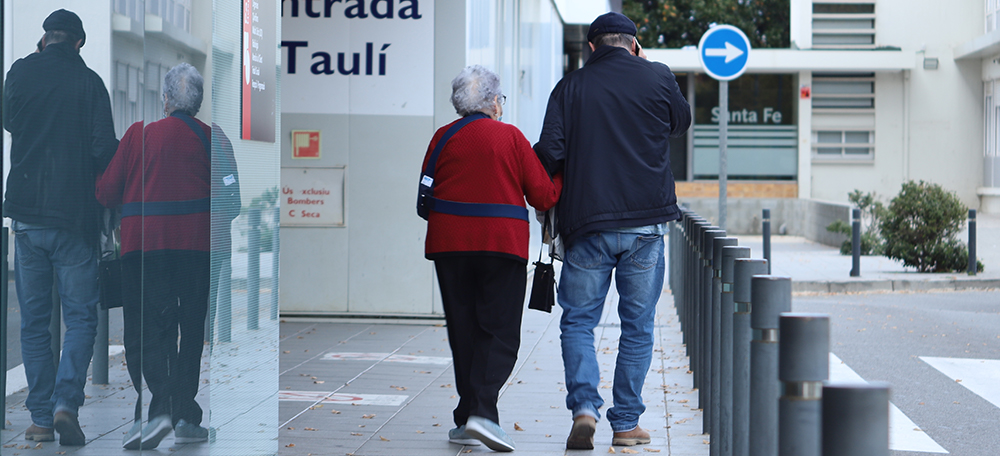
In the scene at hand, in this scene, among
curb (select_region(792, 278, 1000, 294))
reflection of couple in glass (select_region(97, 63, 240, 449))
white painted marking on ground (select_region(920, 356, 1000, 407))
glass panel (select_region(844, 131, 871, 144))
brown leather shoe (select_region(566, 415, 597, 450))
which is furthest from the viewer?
glass panel (select_region(844, 131, 871, 144))

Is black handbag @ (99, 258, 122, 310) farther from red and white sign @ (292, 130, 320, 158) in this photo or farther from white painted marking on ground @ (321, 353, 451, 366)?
red and white sign @ (292, 130, 320, 158)

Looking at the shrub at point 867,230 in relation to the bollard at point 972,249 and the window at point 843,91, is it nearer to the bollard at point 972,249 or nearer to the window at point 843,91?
the bollard at point 972,249

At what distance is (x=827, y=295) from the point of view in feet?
40.0

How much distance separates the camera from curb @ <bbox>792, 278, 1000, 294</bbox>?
12.5 m

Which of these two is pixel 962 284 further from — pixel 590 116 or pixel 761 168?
pixel 761 168

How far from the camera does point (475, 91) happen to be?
184 inches

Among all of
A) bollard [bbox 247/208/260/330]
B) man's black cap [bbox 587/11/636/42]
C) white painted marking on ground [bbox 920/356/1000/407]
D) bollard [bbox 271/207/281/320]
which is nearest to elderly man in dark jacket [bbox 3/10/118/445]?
bollard [bbox 247/208/260/330]

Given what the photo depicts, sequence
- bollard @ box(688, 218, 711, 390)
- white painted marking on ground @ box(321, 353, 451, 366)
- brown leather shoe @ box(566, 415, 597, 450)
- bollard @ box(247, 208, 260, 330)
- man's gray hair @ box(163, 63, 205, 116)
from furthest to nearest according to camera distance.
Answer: white painted marking on ground @ box(321, 353, 451, 366), bollard @ box(688, 218, 711, 390), brown leather shoe @ box(566, 415, 597, 450), bollard @ box(247, 208, 260, 330), man's gray hair @ box(163, 63, 205, 116)

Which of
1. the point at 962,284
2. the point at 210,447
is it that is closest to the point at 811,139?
the point at 962,284

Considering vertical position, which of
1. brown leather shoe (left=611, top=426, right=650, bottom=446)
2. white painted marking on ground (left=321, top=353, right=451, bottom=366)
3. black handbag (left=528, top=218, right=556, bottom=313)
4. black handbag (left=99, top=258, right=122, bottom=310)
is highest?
black handbag (left=99, top=258, right=122, bottom=310)

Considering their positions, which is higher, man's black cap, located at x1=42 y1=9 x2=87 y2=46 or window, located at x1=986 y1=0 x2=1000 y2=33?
window, located at x1=986 y1=0 x2=1000 y2=33

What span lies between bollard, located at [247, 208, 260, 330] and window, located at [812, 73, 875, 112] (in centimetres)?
2500

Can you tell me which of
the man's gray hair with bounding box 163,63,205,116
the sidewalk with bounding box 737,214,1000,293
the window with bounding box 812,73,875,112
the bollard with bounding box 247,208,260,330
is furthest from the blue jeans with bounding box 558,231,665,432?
the window with bounding box 812,73,875,112

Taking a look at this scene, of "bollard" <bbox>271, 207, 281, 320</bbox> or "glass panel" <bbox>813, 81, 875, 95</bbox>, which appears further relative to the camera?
"glass panel" <bbox>813, 81, 875, 95</bbox>
